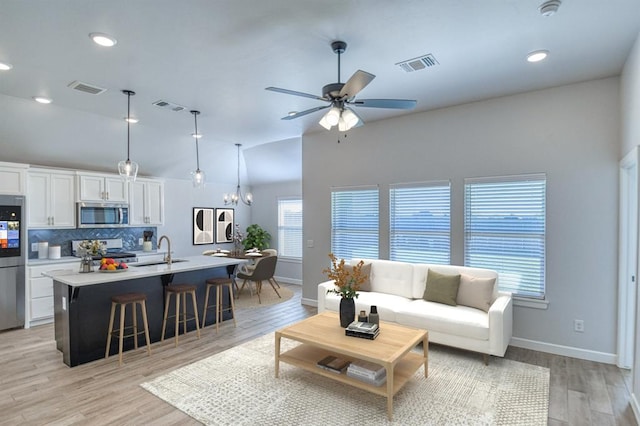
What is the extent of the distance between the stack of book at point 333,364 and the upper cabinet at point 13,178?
16.6ft

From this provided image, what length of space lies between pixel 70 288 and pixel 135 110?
2.55 metres

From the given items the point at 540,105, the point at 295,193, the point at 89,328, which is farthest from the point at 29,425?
the point at 295,193

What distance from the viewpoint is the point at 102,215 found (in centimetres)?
Result: 638

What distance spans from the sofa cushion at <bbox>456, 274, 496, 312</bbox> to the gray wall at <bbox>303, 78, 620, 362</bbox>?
1.90 feet

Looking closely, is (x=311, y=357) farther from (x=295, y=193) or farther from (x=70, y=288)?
(x=295, y=193)

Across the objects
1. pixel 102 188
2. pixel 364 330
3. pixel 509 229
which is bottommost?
pixel 364 330

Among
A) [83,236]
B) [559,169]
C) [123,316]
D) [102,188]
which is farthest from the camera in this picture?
[83,236]

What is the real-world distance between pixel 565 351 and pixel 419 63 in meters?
3.61

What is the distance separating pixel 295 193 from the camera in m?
8.45

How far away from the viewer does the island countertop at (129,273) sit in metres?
3.73

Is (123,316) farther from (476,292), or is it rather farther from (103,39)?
(476,292)

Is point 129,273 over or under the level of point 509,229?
under

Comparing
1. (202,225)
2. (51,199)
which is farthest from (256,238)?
(51,199)

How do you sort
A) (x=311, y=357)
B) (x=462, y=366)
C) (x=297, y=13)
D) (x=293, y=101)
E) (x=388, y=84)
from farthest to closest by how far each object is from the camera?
(x=293, y=101), (x=388, y=84), (x=462, y=366), (x=311, y=357), (x=297, y=13)
